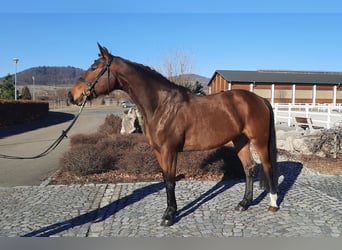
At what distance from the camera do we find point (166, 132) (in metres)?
4.73

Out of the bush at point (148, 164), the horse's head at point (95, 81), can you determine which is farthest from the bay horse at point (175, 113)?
the bush at point (148, 164)

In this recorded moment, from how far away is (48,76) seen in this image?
12231cm

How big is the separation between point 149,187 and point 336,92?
57079mm

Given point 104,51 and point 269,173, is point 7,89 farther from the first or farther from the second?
point 269,173

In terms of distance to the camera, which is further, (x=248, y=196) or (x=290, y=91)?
(x=290, y=91)

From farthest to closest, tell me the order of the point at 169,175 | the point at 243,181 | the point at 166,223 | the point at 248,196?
the point at 243,181, the point at 248,196, the point at 169,175, the point at 166,223

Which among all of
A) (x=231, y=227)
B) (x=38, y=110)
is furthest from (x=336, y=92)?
(x=231, y=227)

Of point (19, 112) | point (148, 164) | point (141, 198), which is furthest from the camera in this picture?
point (19, 112)

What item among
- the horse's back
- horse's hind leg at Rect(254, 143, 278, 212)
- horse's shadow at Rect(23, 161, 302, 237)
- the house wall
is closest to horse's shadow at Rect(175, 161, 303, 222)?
horse's shadow at Rect(23, 161, 302, 237)

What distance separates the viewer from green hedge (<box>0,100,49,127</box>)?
22.2 metres

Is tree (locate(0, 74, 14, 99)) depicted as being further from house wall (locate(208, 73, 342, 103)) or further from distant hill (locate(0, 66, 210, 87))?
distant hill (locate(0, 66, 210, 87))

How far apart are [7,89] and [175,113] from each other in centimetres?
4001

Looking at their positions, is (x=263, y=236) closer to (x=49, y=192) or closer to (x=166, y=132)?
(x=166, y=132)

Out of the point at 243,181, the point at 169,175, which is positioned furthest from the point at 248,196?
the point at 243,181
